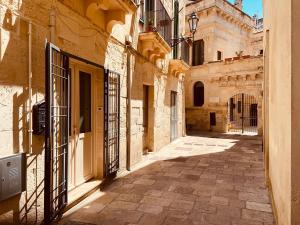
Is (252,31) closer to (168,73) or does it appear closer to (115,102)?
(168,73)

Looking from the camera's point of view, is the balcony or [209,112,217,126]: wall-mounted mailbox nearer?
the balcony

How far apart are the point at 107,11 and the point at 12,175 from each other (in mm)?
3651

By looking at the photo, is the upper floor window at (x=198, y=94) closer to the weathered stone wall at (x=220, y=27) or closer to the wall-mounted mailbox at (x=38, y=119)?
the weathered stone wall at (x=220, y=27)

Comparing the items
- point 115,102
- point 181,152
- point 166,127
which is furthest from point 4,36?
point 166,127

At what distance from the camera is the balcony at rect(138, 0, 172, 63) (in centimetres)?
705

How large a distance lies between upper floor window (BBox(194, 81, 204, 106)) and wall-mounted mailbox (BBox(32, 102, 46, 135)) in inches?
575

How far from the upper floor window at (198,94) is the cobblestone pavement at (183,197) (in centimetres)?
983

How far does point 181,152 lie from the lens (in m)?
9.06

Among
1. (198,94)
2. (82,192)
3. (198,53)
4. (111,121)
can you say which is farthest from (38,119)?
(198,53)

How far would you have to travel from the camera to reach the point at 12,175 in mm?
2900

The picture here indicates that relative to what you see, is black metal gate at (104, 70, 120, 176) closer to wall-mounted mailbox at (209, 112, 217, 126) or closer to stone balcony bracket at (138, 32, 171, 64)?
stone balcony bracket at (138, 32, 171, 64)

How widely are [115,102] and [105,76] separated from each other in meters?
0.79

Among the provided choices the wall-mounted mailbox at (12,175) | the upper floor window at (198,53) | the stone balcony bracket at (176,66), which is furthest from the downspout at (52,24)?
the upper floor window at (198,53)

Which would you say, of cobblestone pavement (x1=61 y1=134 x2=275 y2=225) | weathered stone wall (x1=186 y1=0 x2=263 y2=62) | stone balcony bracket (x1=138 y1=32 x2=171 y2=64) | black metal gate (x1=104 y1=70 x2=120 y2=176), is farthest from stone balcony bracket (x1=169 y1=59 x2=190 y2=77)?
weathered stone wall (x1=186 y1=0 x2=263 y2=62)
